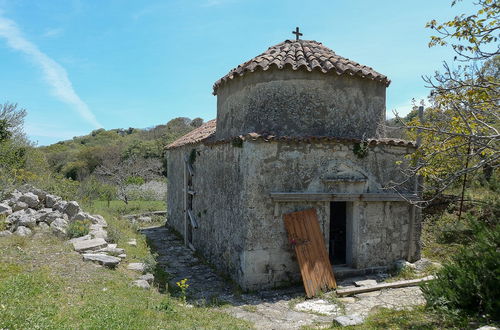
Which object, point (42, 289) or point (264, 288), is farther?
point (264, 288)

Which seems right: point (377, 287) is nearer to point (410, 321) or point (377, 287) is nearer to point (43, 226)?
point (410, 321)

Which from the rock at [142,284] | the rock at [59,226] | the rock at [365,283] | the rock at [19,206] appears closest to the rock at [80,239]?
the rock at [59,226]

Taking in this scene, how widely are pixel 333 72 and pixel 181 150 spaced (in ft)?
25.0

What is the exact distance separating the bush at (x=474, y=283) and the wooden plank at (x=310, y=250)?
7.52 feet

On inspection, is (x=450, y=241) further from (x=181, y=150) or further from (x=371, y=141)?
(x=181, y=150)

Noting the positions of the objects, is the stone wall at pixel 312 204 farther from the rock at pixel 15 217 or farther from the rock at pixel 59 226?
the rock at pixel 15 217

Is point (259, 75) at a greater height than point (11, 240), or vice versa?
point (259, 75)

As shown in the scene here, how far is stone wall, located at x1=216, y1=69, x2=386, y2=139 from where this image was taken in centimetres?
845

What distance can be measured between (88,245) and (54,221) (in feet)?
7.24

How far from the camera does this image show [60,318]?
4.83 metres

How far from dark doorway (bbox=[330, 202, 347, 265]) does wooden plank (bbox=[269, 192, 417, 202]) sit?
166cm

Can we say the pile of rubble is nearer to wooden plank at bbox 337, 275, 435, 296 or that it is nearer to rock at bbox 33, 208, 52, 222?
rock at bbox 33, 208, 52, 222

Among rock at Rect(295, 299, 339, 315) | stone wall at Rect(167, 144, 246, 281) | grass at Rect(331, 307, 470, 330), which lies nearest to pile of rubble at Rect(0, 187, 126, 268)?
stone wall at Rect(167, 144, 246, 281)

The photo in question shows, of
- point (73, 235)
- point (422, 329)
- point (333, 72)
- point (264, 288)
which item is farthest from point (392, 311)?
point (73, 235)
